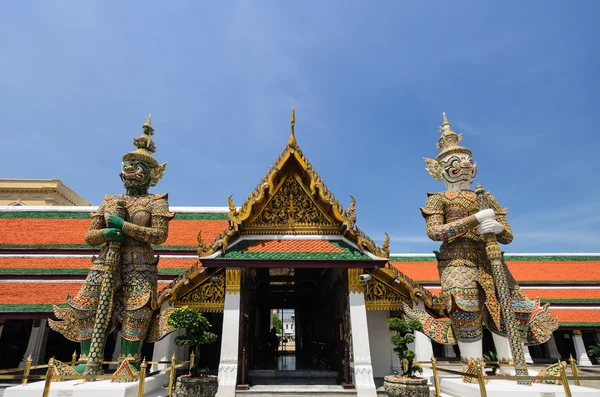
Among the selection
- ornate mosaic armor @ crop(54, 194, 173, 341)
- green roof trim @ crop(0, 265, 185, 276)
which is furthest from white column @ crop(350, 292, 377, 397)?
green roof trim @ crop(0, 265, 185, 276)

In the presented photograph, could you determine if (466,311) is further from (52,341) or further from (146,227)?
(52,341)

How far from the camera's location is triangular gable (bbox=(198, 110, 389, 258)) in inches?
339

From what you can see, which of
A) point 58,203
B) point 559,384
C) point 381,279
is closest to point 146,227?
point 381,279

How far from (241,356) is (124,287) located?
336cm

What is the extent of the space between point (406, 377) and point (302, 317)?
1128cm

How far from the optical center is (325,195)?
28.4 feet

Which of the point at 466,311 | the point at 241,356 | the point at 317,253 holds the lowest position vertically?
the point at 241,356

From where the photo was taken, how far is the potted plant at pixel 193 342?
6.39 meters

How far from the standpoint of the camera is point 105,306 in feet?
24.7

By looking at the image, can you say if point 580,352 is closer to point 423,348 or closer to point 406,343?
point 423,348

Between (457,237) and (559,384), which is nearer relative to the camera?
(559,384)

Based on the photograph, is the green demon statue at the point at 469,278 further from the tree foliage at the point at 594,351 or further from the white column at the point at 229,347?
the tree foliage at the point at 594,351

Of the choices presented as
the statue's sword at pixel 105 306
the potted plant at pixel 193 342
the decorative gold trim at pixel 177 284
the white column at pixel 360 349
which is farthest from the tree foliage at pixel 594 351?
the statue's sword at pixel 105 306

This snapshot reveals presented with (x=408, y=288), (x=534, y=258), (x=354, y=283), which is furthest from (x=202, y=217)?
(x=534, y=258)
